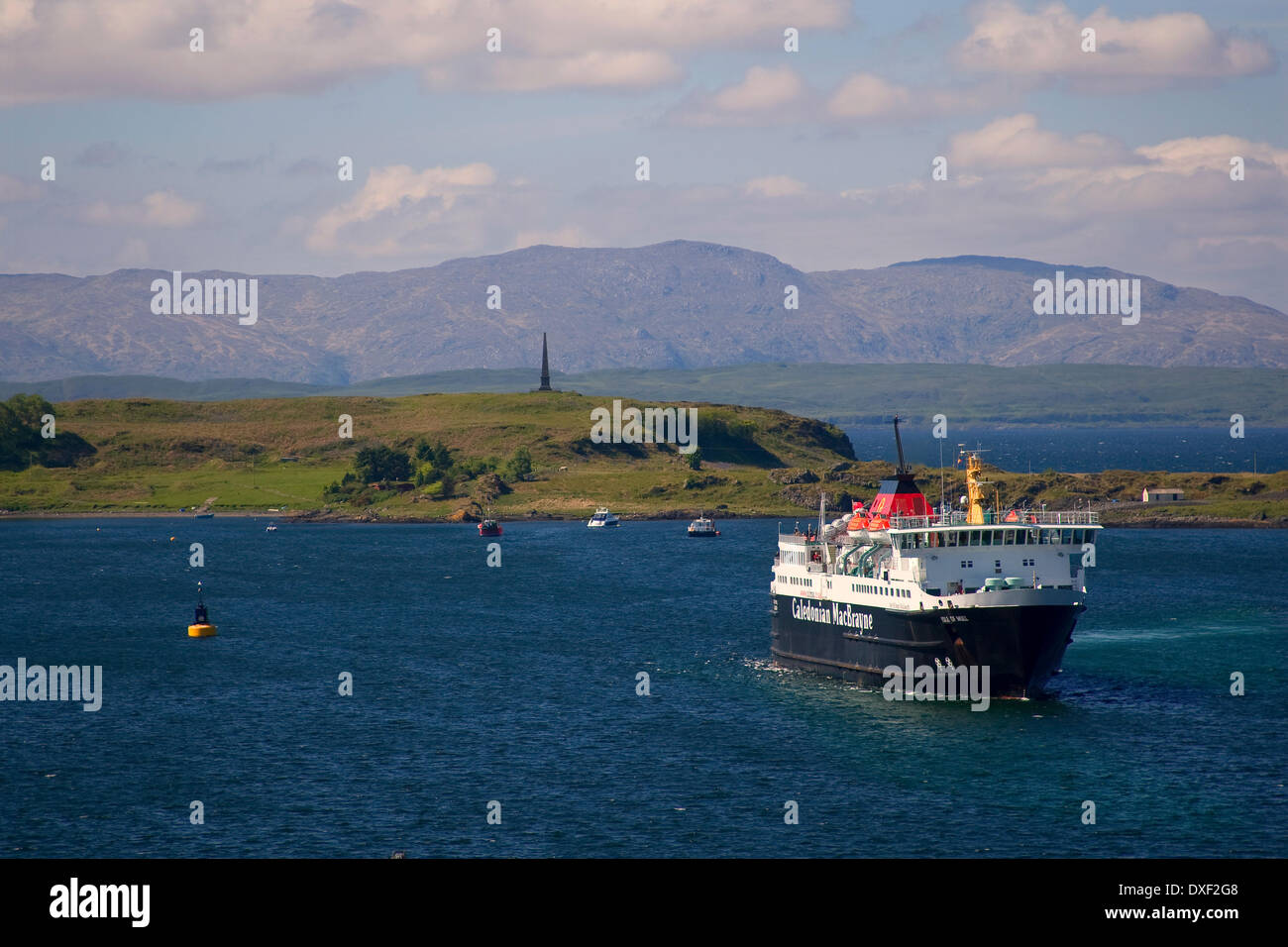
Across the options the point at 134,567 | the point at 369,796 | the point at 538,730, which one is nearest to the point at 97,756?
the point at 369,796

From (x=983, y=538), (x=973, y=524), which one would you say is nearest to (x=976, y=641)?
(x=983, y=538)

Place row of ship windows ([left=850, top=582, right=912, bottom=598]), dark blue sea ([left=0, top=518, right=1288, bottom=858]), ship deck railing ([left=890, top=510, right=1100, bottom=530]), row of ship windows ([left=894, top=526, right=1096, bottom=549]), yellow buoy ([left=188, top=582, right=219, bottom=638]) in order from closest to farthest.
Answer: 1. dark blue sea ([left=0, top=518, right=1288, bottom=858])
2. row of ship windows ([left=850, top=582, right=912, bottom=598])
3. row of ship windows ([left=894, top=526, right=1096, bottom=549])
4. ship deck railing ([left=890, top=510, right=1100, bottom=530])
5. yellow buoy ([left=188, top=582, right=219, bottom=638])

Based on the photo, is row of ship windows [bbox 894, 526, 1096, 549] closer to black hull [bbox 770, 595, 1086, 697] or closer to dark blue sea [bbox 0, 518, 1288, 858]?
black hull [bbox 770, 595, 1086, 697]

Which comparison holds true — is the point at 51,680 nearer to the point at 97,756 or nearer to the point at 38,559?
the point at 97,756

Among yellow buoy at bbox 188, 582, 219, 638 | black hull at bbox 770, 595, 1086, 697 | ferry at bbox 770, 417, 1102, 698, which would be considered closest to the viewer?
black hull at bbox 770, 595, 1086, 697

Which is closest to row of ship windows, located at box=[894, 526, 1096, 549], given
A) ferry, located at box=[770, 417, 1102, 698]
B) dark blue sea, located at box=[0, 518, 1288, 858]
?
ferry, located at box=[770, 417, 1102, 698]
